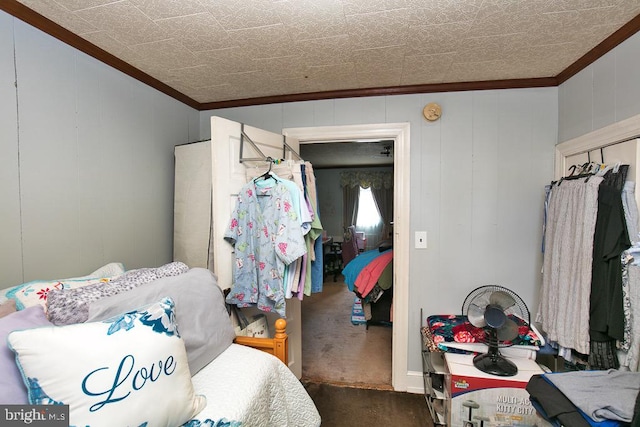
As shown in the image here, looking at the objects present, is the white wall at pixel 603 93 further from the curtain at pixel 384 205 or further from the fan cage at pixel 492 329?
the curtain at pixel 384 205

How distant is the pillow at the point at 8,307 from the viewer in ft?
3.30

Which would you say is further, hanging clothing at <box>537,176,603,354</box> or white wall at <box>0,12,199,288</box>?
hanging clothing at <box>537,176,603,354</box>

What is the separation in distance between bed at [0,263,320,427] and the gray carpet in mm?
652

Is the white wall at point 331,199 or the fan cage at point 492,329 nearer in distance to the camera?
the fan cage at point 492,329

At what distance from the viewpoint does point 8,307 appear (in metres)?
1.03

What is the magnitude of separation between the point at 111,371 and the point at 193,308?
48 cm

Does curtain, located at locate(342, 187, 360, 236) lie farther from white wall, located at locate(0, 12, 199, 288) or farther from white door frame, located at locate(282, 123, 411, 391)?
white wall, located at locate(0, 12, 199, 288)

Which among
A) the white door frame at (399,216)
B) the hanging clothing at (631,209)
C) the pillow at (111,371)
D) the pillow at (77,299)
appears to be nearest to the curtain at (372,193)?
the white door frame at (399,216)

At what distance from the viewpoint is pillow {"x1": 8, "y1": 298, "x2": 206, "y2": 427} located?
0.78m

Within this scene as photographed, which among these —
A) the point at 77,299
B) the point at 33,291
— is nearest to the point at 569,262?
the point at 77,299

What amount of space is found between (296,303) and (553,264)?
5.79 feet

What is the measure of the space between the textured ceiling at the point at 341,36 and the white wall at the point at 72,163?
19 centimetres

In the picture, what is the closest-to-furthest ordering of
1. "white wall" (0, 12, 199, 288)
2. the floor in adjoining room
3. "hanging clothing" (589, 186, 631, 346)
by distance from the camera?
1. "white wall" (0, 12, 199, 288)
2. "hanging clothing" (589, 186, 631, 346)
3. the floor in adjoining room

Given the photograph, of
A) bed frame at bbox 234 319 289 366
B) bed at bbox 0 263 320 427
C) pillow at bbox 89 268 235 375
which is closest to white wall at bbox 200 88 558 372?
bed frame at bbox 234 319 289 366
